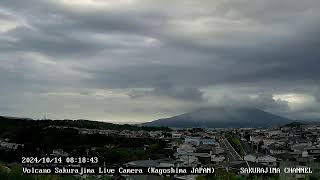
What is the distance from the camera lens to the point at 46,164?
64.4 ft

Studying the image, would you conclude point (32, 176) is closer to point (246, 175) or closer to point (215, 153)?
point (246, 175)

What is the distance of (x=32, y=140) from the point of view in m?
54.4

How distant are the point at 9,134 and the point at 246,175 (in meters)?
43.0

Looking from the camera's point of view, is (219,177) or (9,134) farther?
(9,134)

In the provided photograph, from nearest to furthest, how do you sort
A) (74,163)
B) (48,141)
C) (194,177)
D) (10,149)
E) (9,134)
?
(74,163) → (194,177) → (10,149) → (48,141) → (9,134)

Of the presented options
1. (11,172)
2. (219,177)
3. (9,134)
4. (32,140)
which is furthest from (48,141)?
(219,177)

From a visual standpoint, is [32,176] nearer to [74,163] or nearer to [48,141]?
[74,163]

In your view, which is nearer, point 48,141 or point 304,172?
point 304,172

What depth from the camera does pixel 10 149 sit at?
146 feet

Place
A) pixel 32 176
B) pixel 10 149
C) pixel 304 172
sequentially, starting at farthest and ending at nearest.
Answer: pixel 10 149 → pixel 32 176 → pixel 304 172

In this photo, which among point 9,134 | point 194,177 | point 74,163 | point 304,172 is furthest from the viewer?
point 9,134

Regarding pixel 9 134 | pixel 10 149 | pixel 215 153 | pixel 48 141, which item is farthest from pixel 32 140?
pixel 215 153

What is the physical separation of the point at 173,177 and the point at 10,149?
88.7 feet

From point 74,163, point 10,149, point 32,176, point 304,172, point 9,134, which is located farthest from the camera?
point 9,134
